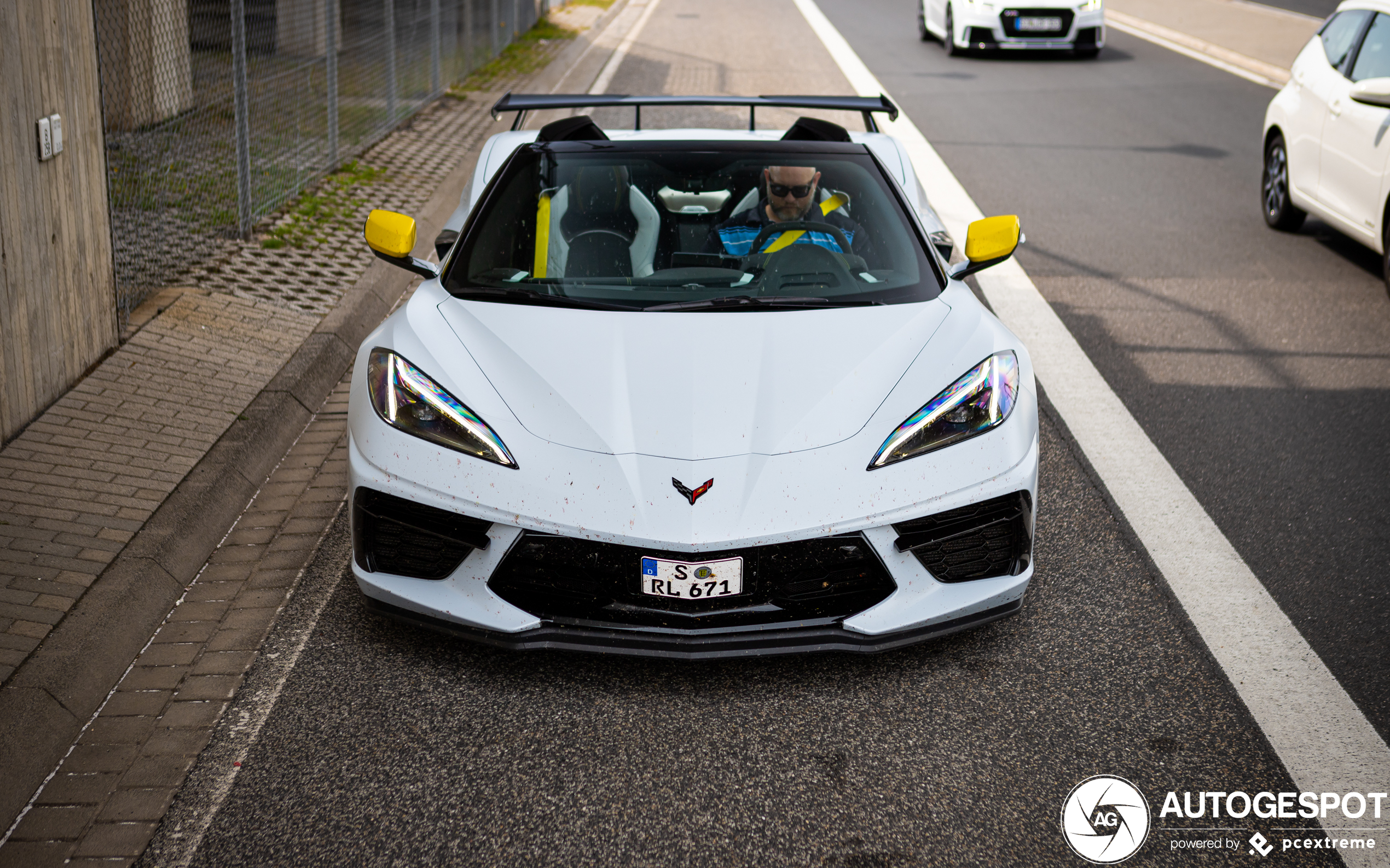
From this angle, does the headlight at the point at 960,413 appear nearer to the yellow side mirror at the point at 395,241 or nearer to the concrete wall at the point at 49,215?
the yellow side mirror at the point at 395,241

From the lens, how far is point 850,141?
4.93m

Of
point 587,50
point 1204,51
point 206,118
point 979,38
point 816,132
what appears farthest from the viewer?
point 1204,51

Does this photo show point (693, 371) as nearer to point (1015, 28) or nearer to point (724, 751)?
point (724, 751)

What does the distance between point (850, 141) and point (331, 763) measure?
3.07 m

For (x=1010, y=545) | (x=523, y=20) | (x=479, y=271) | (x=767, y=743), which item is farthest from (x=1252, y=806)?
(x=523, y=20)

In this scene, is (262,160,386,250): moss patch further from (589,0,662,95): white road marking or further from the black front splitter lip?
the black front splitter lip

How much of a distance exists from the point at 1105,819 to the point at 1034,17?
17084mm

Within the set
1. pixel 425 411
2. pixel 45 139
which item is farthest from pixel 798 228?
pixel 45 139

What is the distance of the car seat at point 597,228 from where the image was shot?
4355mm

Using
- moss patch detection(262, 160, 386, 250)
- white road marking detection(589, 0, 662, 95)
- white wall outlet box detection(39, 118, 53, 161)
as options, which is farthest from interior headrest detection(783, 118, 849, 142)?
white road marking detection(589, 0, 662, 95)

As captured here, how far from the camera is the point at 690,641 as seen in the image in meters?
3.35

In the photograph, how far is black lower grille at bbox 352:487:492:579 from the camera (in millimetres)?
3443

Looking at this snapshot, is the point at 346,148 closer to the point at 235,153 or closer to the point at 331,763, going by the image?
the point at 235,153

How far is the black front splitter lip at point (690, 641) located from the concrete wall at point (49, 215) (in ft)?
8.59
